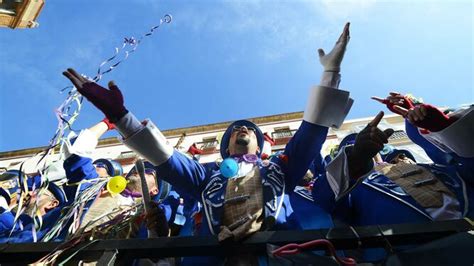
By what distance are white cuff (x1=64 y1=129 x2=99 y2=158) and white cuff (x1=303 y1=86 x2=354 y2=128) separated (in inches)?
105

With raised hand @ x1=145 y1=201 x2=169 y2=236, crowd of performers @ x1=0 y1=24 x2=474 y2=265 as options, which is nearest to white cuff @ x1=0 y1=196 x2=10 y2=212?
crowd of performers @ x1=0 y1=24 x2=474 y2=265

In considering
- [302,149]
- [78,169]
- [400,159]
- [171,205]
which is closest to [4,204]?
[78,169]

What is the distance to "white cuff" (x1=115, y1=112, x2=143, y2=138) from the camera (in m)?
2.30

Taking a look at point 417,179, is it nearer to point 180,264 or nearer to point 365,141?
point 365,141

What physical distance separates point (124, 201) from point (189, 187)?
1628 millimetres

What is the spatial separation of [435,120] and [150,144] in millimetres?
2043

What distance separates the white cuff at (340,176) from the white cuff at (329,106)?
0.26 m

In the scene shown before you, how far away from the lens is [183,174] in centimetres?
264

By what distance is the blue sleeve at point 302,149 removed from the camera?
2438 mm

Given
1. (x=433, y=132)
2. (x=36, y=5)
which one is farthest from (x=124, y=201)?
(x=36, y=5)

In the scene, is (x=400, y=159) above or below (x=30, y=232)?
below

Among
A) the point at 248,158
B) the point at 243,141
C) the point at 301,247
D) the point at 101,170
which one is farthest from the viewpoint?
the point at 101,170

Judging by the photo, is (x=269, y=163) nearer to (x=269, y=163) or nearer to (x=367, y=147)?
(x=269, y=163)

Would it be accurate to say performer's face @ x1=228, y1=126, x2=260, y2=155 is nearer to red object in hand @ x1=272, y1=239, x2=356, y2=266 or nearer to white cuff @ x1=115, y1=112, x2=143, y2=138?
white cuff @ x1=115, y1=112, x2=143, y2=138
